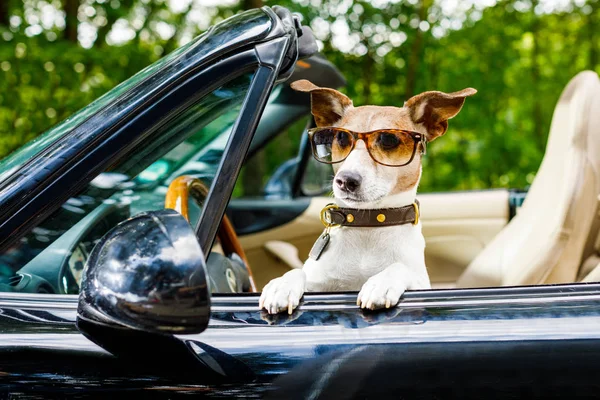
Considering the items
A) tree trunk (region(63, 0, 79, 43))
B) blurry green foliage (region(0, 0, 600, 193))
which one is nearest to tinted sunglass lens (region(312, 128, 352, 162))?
blurry green foliage (region(0, 0, 600, 193))

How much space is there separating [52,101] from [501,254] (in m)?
4.77

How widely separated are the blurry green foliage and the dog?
4.13m

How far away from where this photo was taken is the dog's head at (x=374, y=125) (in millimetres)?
1591

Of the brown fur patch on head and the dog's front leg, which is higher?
the brown fur patch on head

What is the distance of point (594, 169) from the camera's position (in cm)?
216

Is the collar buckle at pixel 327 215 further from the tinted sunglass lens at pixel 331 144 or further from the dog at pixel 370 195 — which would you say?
the tinted sunglass lens at pixel 331 144

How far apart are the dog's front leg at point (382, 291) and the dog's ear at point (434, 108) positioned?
0.48 metres

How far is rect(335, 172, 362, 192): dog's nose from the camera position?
62.2 inches

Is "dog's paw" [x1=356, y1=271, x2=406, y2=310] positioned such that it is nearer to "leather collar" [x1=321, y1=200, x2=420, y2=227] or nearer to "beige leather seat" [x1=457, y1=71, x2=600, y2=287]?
"leather collar" [x1=321, y1=200, x2=420, y2=227]

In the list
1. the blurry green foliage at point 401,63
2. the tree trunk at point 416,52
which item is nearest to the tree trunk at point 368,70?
the blurry green foliage at point 401,63

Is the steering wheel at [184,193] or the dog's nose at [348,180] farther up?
the dog's nose at [348,180]

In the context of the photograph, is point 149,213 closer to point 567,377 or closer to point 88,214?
point 88,214

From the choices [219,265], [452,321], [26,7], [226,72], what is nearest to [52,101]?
[26,7]

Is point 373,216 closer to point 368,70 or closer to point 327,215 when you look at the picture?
point 327,215
